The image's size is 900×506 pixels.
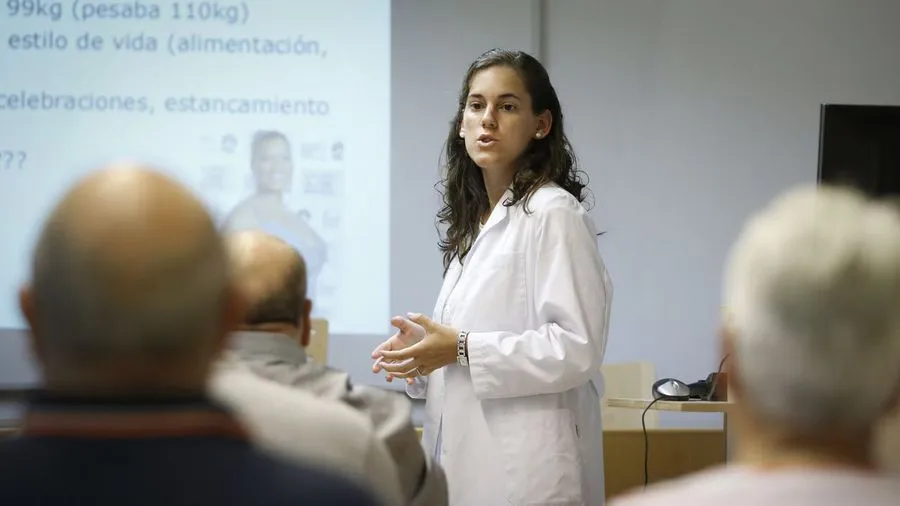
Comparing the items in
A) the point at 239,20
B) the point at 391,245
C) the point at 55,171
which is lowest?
the point at 391,245

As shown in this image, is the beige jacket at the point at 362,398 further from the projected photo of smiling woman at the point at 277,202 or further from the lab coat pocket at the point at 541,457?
the projected photo of smiling woman at the point at 277,202

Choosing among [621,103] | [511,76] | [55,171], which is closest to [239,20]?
[55,171]

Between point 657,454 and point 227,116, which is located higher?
point 227,116

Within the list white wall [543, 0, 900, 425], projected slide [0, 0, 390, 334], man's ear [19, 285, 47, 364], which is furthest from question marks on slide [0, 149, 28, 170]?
man's ear [19, 285, 47, 364]

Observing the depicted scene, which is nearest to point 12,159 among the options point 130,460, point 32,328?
point 32,328

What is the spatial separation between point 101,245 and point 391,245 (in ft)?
12.3

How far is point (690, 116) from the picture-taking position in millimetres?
4848

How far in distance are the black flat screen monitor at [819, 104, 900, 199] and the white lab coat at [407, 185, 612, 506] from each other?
2.38 ft

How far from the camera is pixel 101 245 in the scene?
87cm

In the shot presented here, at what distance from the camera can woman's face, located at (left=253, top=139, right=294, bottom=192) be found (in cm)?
453

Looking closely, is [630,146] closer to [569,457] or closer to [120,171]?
[569,457]

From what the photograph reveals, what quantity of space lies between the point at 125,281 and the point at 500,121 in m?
1.88

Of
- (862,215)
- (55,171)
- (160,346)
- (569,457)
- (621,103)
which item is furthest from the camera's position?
(621,103)

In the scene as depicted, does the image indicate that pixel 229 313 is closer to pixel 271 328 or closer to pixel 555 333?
pixel 271 328
